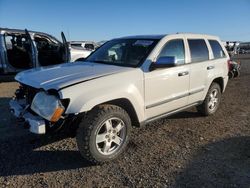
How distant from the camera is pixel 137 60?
478 centimetres

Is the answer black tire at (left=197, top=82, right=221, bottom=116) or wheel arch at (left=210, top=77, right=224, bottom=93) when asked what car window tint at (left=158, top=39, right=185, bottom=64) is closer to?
black tire at (left=197, top=82, right=221, bottom=116)

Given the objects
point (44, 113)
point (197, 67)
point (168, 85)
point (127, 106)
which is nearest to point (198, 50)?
point (197, 67)

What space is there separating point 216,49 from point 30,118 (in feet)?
14.0

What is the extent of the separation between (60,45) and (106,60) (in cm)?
604

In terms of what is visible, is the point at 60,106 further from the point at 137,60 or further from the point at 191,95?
the point at 191,95

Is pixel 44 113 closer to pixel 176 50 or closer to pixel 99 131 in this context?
pixel 99 131

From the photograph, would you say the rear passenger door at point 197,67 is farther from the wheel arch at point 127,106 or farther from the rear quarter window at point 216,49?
the wheel arch at point 127,106

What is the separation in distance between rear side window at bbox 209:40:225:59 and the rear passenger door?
0.33 meters

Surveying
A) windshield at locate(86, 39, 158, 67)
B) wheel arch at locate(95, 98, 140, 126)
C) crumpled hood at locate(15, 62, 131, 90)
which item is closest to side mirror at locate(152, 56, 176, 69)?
windshield at locate(86, 39, 158, 67)

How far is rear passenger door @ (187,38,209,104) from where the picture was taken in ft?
18.2

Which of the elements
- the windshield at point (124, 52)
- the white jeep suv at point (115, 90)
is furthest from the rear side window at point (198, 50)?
the windshield at point (124, 52)

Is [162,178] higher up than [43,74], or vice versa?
[43,74]

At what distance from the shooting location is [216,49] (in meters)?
6.46

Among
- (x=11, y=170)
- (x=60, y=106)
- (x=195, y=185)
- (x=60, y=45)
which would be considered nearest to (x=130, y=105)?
(x=60, y=106)
